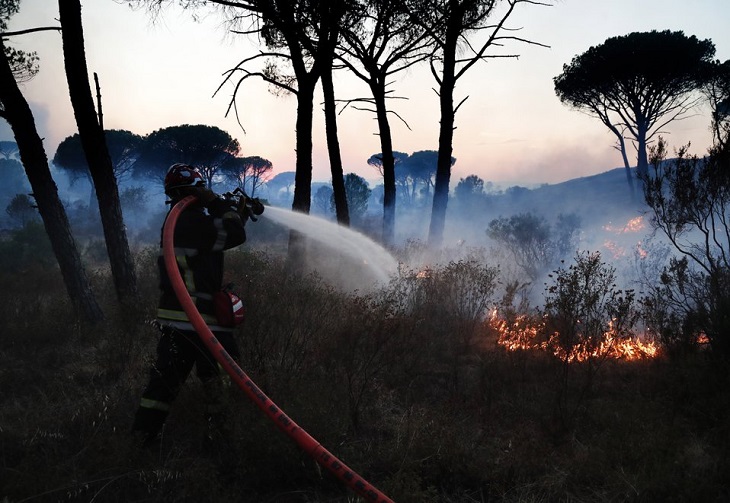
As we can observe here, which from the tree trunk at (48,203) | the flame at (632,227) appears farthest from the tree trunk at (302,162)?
the flame at (632,227)

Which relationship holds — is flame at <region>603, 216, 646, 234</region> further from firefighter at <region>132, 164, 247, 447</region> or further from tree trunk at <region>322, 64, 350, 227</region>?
firefighter at <region>132, 164, 247, 447</region>

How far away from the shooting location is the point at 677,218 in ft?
24.1

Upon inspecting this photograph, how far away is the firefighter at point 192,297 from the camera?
3.04 meters

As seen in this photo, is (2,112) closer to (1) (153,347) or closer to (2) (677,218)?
(1) (153,347)

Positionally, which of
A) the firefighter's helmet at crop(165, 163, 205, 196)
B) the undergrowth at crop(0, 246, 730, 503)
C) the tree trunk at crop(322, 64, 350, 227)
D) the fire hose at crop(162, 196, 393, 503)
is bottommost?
the undergrowth at crop(0, 246, 730, 503)

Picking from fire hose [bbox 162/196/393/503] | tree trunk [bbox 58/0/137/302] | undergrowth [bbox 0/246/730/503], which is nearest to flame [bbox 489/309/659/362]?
undergrowth [bbox 0/246/730/503]

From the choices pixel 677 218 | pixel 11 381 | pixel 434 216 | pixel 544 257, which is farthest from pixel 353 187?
pixel 11 381

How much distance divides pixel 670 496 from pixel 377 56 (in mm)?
12265

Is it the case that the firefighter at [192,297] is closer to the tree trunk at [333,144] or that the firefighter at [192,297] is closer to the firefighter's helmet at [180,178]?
the firefighter's helmet at [180,178]

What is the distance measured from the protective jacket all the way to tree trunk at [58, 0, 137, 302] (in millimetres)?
3277

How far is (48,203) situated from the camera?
6.22 m

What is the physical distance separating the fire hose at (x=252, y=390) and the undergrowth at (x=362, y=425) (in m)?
0.43

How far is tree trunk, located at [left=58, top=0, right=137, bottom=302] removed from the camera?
6.07 meters

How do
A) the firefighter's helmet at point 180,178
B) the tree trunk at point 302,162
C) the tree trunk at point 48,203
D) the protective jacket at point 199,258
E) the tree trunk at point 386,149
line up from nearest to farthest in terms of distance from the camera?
the protective jacket at point 199,258
the firefighter's helmet at point 180,178
the tree trunk at point 48,203
the tree trunk at point 302,162
the tree trunk at point 386,149
